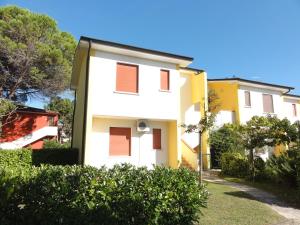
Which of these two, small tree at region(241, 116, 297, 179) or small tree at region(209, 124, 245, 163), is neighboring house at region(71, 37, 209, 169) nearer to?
small tree at region(241, 116, 297, 179)

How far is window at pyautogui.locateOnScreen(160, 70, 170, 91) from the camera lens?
15.9m

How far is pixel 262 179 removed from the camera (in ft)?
48.0

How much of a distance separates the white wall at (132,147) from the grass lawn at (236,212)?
5801mm

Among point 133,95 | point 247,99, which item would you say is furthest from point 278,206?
point 247,99

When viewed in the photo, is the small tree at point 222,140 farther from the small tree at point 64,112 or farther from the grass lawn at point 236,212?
the small tree at point 64,112

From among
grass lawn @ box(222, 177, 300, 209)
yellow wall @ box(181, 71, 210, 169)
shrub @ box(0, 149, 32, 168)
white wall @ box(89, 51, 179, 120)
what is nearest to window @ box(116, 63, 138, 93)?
white wall @ box(89, 51, 179, 120)

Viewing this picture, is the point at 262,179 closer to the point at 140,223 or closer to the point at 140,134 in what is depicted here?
the point at 140,134

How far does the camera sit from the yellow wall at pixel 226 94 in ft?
79.3

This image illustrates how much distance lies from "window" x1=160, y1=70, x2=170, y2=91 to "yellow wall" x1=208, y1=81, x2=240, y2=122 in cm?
1085

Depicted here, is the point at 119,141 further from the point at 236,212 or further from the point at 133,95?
the point at 236,212

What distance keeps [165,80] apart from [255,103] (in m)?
13.2

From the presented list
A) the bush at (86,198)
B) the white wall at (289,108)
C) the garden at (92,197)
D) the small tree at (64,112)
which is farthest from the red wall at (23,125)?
the white wall at (289,108)

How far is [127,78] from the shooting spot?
14.8m

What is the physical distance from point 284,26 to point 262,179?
905cm
